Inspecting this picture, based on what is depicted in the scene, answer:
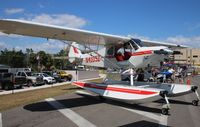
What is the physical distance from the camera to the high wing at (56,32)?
928 centimetres

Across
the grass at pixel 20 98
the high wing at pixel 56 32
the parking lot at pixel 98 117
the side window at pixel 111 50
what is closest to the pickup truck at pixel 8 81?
the grass at pixel 20 98

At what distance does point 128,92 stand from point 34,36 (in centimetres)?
537

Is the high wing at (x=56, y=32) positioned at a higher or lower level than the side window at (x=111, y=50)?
higher

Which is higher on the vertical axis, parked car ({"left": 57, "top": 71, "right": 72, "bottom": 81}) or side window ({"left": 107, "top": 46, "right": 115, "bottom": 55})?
side window ({"left": 107, "top": 46, "right": 115, "bottom": 55})

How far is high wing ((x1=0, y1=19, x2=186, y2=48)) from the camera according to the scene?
30.5 feet

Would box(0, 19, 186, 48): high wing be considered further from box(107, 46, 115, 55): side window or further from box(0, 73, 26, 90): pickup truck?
box(0, 73, 26, 90): pickup truck

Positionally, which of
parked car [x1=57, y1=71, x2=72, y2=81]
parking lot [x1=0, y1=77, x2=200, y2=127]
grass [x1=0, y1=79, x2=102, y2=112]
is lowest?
grass [x1=0, y1=79, x2=102, y2=112]

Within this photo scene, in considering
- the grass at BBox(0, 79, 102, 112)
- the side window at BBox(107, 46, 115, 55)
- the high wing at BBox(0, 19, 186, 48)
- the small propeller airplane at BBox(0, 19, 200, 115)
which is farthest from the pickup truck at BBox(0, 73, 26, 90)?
the side window at BBox(107, 46, 115, 55)

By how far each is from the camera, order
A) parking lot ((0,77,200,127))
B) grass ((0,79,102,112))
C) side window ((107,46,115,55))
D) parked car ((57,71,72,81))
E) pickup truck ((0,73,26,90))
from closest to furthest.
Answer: parking lot ((0,77,200,127)) → grass ((0,79,102,112)) → side window ((107,46,115,55)) → pickup truck ((0,73,26,90)) → parked car ((57,71,72,81))

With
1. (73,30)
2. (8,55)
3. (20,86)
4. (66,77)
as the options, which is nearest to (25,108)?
(73,30)

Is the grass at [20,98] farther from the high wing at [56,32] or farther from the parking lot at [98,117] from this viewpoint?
the high wing at [56,32]

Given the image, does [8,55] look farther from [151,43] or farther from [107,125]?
[107,125]

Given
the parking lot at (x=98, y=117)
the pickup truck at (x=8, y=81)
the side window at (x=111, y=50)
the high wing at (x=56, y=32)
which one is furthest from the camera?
the pickup truck at (x=8, y=81)

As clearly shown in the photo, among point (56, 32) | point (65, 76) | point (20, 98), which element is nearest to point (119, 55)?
point (56, 32)
